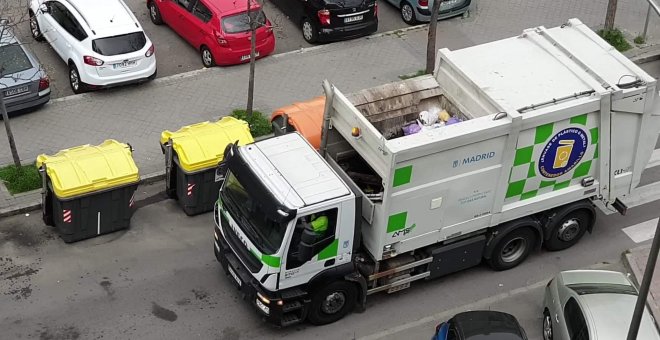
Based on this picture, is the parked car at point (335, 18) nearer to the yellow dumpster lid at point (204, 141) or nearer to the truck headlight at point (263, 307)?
the yellow dumpster lid at point (204, 141)

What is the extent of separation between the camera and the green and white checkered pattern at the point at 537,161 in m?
13.9

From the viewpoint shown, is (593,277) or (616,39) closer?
(593,277)

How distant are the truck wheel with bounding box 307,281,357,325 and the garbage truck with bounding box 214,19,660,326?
3 centimetres

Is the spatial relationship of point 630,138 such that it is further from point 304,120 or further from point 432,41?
point 432,41

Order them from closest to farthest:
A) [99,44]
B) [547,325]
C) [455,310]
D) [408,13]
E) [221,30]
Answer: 1. [547,325]
2. [455,310]
3. [99,44]
4. [221,30]
5. [408,13]

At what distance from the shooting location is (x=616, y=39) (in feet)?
69.3

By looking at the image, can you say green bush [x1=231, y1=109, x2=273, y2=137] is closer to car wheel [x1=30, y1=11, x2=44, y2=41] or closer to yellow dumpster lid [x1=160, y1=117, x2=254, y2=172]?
yellow dumpster lid [x1=160, y1=117, x2=254, y2=172]

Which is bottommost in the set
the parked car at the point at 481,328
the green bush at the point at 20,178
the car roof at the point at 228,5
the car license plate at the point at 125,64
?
the green bush at the point at 20,178

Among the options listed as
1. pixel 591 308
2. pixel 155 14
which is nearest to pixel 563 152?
pixel 591 308

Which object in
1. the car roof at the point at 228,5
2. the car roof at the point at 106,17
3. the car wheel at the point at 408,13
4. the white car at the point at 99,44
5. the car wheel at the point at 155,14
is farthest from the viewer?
the car wheel at the point at 408,13

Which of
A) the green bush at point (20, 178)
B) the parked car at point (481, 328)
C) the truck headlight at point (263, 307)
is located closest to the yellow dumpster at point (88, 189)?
the green bush at point (20, 178)

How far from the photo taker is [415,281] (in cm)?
1490

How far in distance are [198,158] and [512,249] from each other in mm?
4911

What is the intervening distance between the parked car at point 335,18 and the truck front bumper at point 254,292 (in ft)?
25.5
